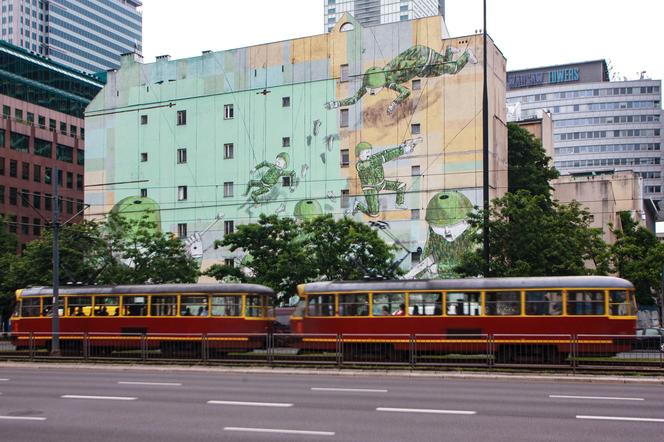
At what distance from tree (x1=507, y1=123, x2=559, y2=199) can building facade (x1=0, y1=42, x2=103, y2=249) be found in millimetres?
51202

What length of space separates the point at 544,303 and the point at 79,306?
19.2 m

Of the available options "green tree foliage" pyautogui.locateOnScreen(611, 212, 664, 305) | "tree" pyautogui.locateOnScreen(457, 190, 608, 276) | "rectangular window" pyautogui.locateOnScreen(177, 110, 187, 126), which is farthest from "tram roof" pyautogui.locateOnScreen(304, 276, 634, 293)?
"rectangular window" pyautogui.locateOnScreen(177, 110, 187, 126)

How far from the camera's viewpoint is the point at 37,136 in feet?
348

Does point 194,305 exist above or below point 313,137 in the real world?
below

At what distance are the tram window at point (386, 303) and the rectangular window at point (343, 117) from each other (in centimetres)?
3540

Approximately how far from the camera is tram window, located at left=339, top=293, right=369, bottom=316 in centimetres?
3116

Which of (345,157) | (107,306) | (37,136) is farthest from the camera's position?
(37,136)

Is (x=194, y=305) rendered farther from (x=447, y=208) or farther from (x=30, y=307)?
(x=447, y=208)

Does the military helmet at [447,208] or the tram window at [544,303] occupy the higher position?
the military helmet at [447,208]

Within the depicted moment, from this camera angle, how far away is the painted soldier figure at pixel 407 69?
6156cm

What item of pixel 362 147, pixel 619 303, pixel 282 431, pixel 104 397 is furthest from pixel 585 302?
pixel 362 147

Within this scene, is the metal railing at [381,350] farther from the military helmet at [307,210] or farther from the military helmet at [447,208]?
the military helmet at [307,210]

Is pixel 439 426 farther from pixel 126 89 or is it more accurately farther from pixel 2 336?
pixel 126 89

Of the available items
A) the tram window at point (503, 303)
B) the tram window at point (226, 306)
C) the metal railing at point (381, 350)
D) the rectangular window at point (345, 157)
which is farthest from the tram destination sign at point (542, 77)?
the metal railing at point (381, 350)
